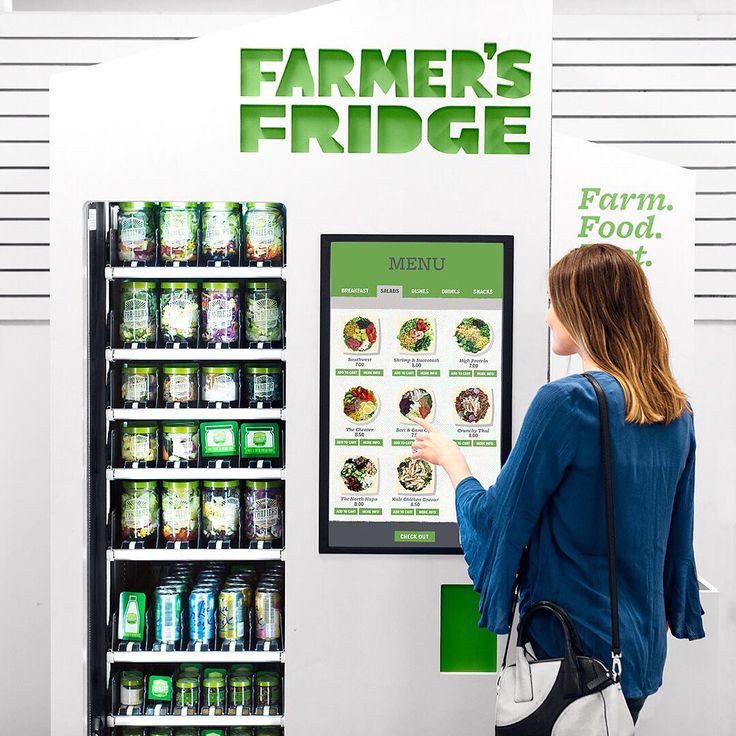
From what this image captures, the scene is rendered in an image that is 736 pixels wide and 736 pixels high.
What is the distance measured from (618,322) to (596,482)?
0.35m

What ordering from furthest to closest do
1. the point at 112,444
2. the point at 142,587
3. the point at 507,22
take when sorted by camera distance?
the point at 142,587 → the point at 112,444 → the point at 507,22

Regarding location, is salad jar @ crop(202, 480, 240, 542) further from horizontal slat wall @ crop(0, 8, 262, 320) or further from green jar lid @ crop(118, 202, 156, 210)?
horizontal slat wall @ crop(0, 8, 262, 320)

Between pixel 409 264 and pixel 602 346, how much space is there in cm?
96

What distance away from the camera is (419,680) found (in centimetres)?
267

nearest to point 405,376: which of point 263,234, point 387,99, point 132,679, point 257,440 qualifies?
point 257,440

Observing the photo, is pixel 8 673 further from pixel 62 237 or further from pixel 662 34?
pixel 662 34

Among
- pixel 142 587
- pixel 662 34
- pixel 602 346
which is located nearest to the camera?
pixel 602 346

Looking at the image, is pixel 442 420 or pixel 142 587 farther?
pixel 142 587

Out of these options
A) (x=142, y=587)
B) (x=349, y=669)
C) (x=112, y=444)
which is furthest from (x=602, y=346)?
(x=142, y=587)

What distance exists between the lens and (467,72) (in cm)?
260

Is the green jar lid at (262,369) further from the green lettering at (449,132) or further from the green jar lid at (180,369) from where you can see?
the green lettering at (449,132)

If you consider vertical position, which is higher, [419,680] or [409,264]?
[409,264]

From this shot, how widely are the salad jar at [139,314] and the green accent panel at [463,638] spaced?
131 cm

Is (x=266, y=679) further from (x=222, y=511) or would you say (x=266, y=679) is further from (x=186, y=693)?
(x=222, y=511)
